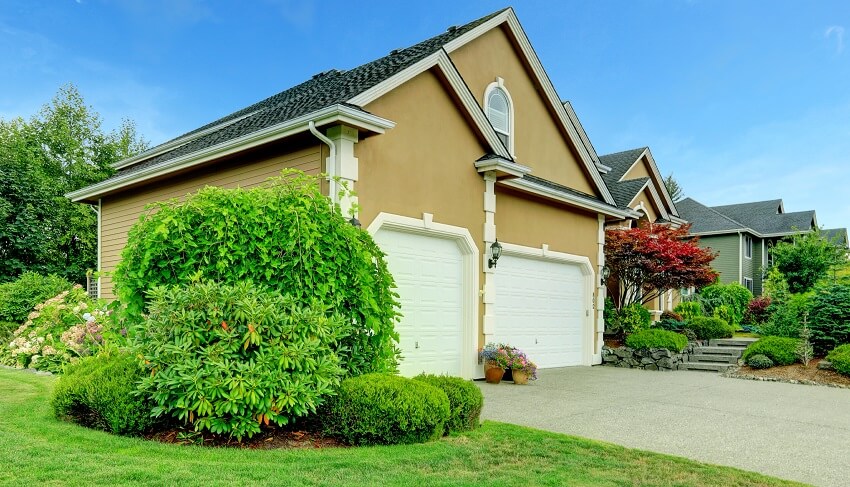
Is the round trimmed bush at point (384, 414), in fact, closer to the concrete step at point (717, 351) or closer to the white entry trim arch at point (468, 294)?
the white entry trim arch at point (468, 294)

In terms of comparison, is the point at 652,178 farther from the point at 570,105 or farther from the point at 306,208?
the point at 306,208

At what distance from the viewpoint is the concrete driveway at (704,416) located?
546 cm

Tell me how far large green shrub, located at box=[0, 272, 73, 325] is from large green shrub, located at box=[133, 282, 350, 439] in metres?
9.76

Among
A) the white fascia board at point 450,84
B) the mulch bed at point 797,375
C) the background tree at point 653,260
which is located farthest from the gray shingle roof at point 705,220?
the white fascia board at point 450,84

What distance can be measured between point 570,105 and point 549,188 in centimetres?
767

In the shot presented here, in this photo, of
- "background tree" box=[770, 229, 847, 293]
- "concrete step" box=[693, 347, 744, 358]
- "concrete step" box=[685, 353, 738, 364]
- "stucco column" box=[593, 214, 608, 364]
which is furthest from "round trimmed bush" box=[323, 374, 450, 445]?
"background tree" box=[770, 229, 847, 293]

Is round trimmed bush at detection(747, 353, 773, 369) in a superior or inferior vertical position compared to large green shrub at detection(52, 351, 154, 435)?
inferior

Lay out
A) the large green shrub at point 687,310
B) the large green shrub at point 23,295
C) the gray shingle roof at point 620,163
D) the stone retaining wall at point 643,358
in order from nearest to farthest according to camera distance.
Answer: the large green shrub at point 23,295 → the stone retaining wall at point 643,358 → the large green shrub at point 687,310 → the gray shingle roof at point 620,163

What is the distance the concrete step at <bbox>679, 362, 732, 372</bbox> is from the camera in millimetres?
12958

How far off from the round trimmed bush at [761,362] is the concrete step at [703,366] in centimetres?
64

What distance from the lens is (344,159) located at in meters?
8.02

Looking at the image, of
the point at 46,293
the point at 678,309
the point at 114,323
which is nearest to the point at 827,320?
the point at 678,309

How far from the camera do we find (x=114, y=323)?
6074 millimetres

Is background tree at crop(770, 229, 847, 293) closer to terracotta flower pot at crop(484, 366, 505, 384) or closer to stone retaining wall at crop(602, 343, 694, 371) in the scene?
stone retaining wall at crop(602, 343, 694, 371)
